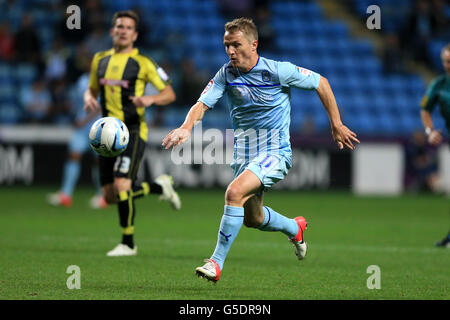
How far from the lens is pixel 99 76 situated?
26.7 ft

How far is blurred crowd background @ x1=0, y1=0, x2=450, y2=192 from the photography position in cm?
1717

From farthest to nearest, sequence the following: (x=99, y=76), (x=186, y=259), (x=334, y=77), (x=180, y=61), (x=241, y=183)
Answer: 1. (x=334, y=77)
2. (x=180, y=61)
3. (x=99, y=76)
4. (x=186, y=259)
5. (x=241, y=183)

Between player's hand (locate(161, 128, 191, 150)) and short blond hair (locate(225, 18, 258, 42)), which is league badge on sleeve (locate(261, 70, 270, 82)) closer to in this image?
short blond hair (locate(225, 18, 258, 42))

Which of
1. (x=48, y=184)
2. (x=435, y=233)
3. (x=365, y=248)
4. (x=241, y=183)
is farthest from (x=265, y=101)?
(x=48, y=184)

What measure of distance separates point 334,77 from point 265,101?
559 inches

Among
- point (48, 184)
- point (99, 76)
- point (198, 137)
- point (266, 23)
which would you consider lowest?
point (48, 184)

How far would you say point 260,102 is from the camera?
6277 millimetres

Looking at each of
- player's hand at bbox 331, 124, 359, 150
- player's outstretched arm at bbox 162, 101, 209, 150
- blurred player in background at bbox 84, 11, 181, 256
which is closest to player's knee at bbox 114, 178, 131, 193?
blurred player in background at bbox 84, 11, 181, 256

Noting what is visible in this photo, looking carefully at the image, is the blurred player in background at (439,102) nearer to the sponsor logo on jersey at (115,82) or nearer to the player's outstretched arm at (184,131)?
the sponsor logo on jersey at (115,82)

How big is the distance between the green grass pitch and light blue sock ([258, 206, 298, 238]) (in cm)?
36

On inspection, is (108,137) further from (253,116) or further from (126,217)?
(253,116)

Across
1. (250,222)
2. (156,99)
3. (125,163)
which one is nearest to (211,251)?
(125,163)
